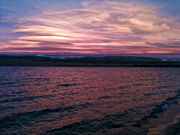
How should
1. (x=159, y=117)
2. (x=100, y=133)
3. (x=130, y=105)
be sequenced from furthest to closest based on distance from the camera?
(x=130, y=105) < (x=159, y=117) < (x=100, y=133)

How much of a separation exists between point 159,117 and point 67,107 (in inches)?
285

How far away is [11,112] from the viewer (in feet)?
39.4

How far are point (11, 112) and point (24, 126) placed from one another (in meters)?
3.03

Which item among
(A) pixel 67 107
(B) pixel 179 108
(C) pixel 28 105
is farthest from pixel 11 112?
(B) pixel 179 108

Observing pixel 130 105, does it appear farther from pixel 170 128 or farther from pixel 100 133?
pixel 100 133

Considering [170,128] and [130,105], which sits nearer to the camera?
[170,128]

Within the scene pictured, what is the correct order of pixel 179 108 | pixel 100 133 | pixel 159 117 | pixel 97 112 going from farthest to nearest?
pixel 179 108 → pixel 97 112 → pixel 159 117 → pixel 100 133

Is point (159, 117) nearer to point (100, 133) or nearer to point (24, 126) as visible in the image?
point (100, 133)

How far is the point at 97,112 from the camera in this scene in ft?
40.7

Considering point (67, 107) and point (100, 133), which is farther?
point (67, 107)

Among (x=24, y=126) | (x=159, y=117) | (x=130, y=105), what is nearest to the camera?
(x=24, y=126)

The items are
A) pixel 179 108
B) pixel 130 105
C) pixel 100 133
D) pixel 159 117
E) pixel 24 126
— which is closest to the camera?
pixel 100 133

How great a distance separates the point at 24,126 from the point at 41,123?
39.4 inches

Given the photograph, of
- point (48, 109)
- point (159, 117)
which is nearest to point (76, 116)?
point (48, 109)
